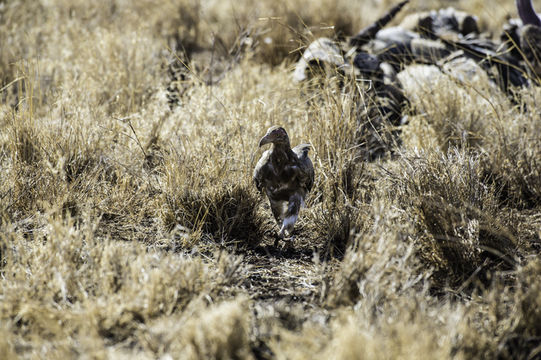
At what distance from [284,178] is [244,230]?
52cm

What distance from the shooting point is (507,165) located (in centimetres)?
403

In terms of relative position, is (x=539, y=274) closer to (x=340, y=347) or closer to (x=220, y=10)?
(x=340, y=347)

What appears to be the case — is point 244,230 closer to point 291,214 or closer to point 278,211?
point 278,211

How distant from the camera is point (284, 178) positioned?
3195 mm

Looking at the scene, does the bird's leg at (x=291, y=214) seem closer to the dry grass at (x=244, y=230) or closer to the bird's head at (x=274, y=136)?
the dry grass at (x=244, y=230)

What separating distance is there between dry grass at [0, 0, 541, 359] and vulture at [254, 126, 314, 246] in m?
0.24

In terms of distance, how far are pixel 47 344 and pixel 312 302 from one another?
1.26 m

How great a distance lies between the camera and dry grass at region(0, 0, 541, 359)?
2277mm

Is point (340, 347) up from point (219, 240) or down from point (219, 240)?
up

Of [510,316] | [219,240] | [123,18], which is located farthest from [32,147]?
[123,18]

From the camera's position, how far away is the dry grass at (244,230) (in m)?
2.28

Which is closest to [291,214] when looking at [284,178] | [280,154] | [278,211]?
[278,211]

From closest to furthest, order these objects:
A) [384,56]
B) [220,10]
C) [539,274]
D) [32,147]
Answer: [539,274], [32,147], [384,56], [220,10]

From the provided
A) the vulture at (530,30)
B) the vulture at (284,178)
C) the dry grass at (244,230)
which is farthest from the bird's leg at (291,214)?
the vulture at (530,30)
